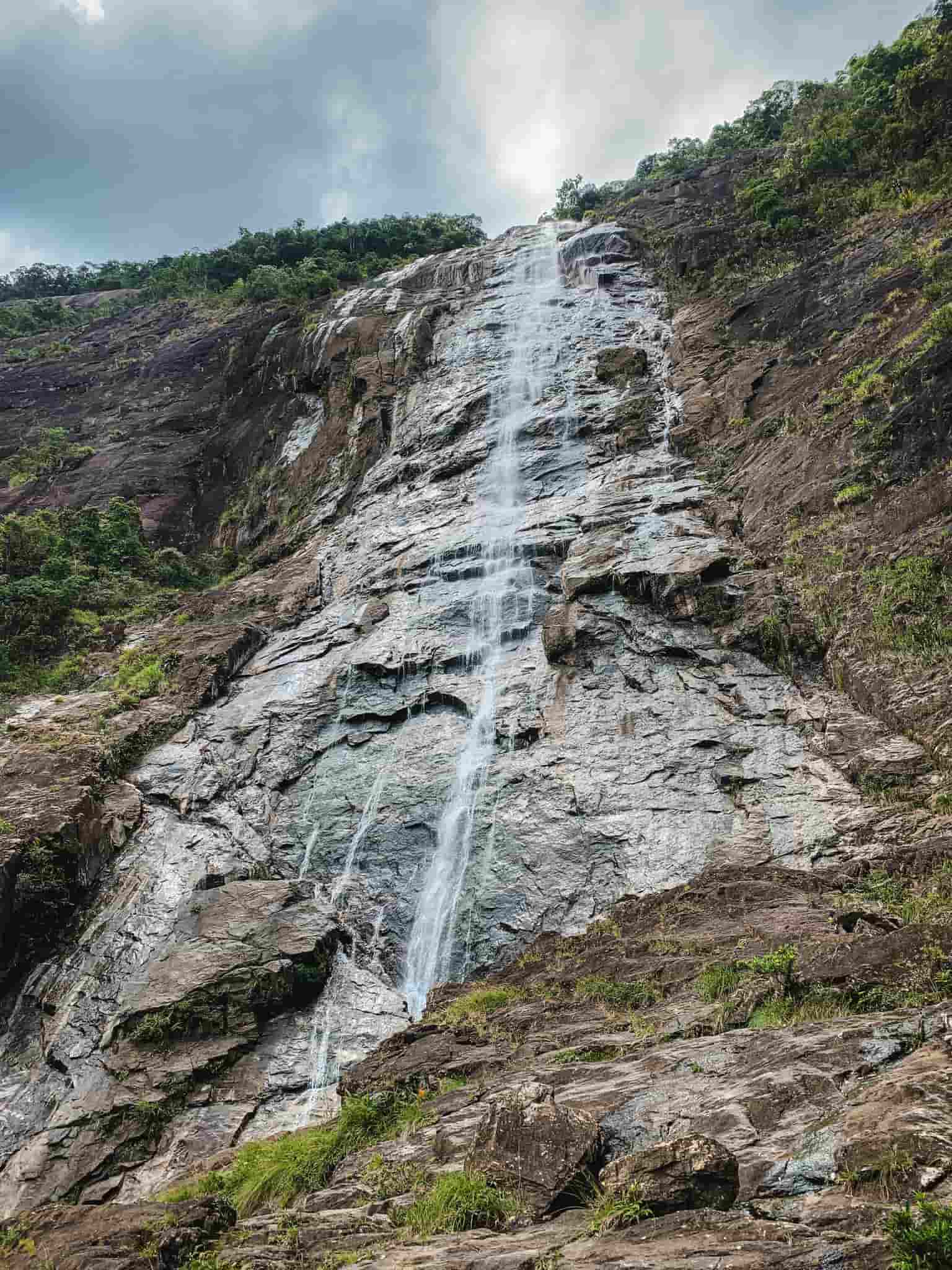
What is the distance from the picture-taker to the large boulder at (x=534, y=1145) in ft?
15.6

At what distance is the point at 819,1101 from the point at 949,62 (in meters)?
29.8

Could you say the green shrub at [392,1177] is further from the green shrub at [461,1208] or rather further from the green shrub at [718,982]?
the green shrub at [718,982]

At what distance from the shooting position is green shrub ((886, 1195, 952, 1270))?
290cm

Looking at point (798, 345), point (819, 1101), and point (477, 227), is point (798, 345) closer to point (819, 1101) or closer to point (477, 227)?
point (819, 1101)

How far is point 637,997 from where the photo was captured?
8102 millimetres

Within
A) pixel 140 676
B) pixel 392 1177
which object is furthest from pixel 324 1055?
pixel 140 676

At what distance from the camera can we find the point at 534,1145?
5.00 metres

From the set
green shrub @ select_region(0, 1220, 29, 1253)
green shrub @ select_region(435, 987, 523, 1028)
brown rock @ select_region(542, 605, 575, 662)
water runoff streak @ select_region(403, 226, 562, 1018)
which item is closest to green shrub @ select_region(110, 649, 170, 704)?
water runoff streak @ select_region(403, 226, 562, 1018)

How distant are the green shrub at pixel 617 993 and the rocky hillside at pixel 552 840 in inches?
1.6

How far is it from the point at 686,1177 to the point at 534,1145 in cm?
127

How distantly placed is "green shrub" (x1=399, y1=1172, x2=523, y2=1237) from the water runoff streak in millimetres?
6564

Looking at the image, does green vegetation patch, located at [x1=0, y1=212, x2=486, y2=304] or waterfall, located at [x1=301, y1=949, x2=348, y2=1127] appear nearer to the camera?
waterfall, located at [x1=301, y1=949, x2=348, y2=1127]

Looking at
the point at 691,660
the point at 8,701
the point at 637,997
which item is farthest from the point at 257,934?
the point at 8,701

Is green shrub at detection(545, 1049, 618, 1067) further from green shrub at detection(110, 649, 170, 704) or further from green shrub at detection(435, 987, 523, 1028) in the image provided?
green shrub at detection(110, 649, 170, 704)
